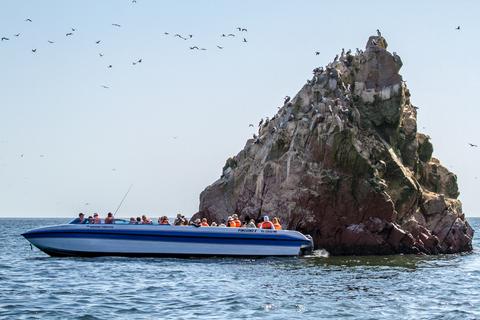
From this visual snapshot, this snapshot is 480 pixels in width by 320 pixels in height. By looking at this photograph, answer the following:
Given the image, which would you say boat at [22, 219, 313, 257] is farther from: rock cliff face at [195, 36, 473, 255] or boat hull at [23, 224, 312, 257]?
rock cliff face at [195, 36, 473, 255]

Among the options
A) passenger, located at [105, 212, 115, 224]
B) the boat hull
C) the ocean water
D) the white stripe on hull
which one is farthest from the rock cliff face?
passenger, located at [105, 212, 115, 224]

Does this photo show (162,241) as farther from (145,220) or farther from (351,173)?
(351,173)

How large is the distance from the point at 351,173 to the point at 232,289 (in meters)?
25.1

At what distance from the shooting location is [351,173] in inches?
2157

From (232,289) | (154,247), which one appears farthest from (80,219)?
(232,289)

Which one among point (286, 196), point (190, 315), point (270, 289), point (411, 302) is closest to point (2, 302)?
point (190, 315)

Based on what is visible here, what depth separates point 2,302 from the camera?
88.8ft

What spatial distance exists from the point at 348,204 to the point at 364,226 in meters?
1.80

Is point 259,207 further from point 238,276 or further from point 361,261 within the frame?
point 238,276

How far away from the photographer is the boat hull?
1763 inches

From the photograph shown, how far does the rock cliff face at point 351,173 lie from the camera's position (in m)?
53.8

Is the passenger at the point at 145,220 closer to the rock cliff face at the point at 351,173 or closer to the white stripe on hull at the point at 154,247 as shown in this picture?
the white stripe on hull at the point at 154,247

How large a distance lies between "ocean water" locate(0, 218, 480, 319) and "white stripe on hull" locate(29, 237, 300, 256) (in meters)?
0.87

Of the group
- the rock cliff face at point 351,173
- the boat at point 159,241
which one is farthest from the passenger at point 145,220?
the rock cliff face at point 351,173
